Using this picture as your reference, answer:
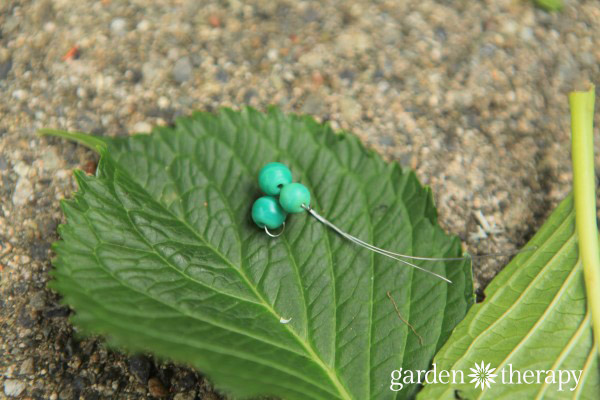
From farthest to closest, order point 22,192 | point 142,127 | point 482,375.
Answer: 1. point 142,127
2. point 22,192
3. point 482,375

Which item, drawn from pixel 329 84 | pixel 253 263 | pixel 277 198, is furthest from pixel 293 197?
pixel 329 84

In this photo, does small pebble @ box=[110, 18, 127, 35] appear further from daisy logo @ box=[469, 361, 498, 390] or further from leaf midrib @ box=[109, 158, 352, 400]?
daisy logo @ box=[469, 361, 498, 390]

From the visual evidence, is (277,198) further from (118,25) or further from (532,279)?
(118,25)

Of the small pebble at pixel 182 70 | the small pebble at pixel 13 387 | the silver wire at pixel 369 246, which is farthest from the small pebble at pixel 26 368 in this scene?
the small pebble at pixel 182 70

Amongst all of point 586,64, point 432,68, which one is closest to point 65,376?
point 432,68

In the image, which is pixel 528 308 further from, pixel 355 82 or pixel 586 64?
pixel 586 64

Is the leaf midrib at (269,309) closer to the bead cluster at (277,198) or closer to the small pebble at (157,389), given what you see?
the bead cluster at (277,198)
